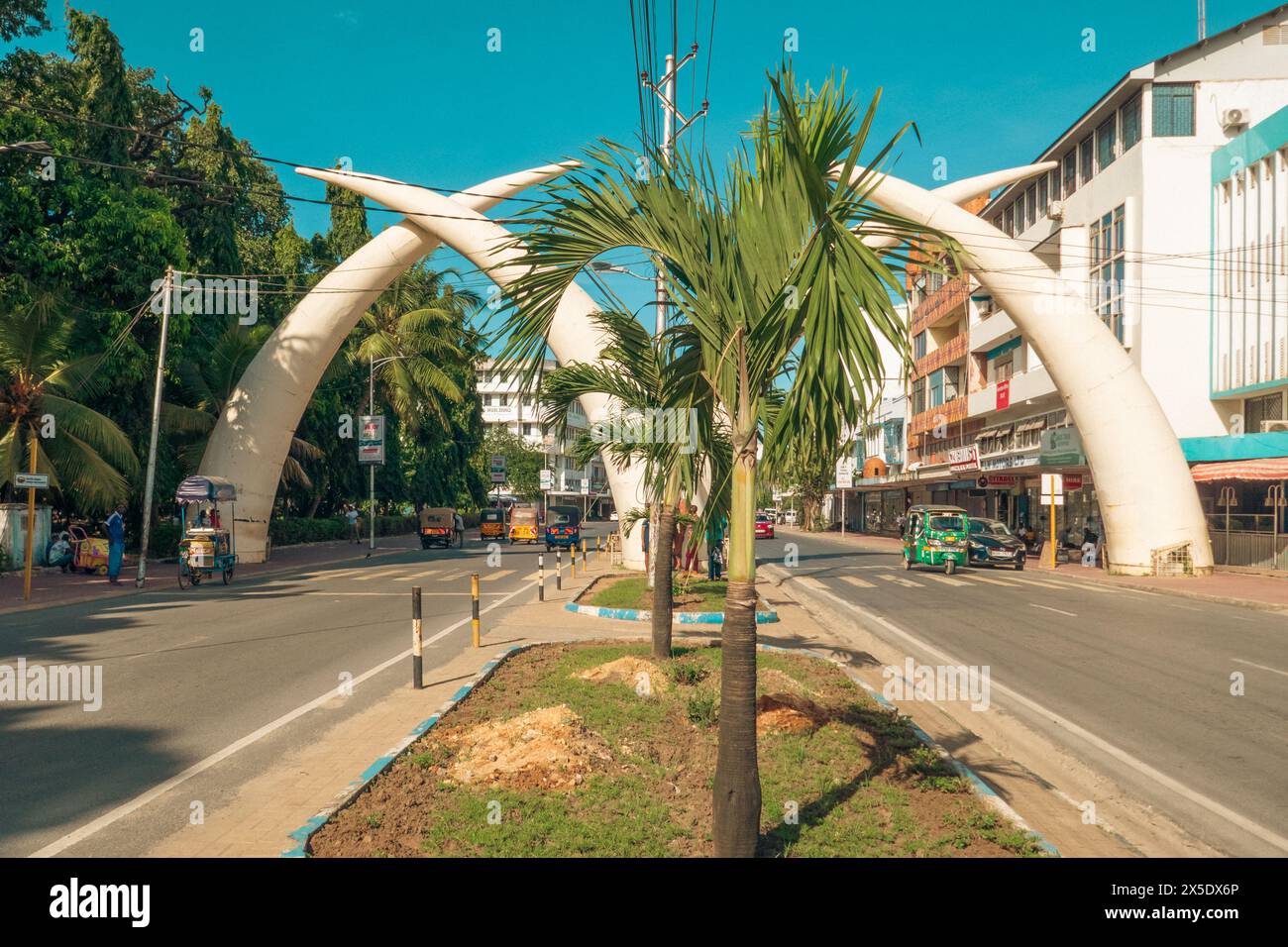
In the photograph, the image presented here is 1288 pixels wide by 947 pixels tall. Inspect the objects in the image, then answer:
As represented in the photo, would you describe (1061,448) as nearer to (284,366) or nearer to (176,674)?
(284,366)

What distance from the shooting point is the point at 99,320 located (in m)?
28.4

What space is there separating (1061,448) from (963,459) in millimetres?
13071

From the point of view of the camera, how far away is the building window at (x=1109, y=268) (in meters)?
37.0

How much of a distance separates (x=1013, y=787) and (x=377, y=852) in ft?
15.4

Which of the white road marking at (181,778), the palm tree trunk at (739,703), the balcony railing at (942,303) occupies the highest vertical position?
the balcony railing at (942,303)

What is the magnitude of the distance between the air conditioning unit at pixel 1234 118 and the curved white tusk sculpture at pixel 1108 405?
1148 centimetres

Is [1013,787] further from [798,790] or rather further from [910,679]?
[910,679]

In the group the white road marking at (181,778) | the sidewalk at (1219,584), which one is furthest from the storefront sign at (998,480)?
the white road marking at (181,778)

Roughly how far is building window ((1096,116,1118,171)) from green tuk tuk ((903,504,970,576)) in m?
17.4

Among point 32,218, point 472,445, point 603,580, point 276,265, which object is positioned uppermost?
point 276,265

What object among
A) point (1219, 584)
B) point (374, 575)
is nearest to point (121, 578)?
point (374, 575)

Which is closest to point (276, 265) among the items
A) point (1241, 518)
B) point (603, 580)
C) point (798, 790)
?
point (603, 580)

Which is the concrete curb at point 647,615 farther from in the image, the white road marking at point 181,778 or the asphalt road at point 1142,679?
the white road marking at point 181,778

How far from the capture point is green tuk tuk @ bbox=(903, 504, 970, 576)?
31062 millimetres
